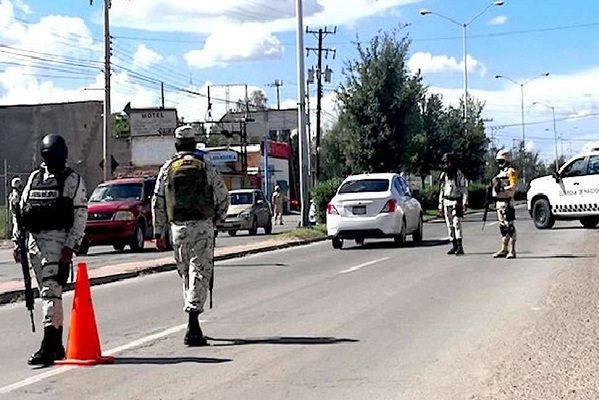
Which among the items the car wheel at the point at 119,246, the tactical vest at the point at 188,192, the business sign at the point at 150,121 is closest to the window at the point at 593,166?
the car wheel at the point at 119,246

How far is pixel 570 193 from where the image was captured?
2764 cm

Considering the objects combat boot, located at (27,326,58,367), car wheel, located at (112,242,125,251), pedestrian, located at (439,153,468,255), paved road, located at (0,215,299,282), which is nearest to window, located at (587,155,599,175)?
pedestrian, located at (439,153,468,255)

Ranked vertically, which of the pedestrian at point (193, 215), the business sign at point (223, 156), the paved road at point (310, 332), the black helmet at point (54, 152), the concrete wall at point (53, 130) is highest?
the concrete wall at point (53, 130)

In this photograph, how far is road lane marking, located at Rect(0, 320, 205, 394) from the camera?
822cm

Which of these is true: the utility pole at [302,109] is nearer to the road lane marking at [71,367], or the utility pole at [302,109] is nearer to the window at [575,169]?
the window at [575,169]

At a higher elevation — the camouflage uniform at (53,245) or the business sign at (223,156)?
the business sign at (223,156)

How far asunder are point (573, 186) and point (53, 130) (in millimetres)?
39840

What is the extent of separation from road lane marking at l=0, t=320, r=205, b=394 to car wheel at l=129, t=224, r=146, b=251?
580 inches

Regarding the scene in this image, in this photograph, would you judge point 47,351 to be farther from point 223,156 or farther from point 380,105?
point 223,156

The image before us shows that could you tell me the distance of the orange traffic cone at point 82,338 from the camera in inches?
356

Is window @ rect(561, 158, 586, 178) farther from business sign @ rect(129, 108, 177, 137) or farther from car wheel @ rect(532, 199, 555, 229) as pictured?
business sign @ rect(129, 108, 177, 137)

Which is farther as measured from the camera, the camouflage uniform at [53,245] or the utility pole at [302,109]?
the utility pole at [302,109]

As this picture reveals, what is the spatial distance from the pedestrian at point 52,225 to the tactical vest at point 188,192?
972 millimetres

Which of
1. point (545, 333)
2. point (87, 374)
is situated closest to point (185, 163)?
point (87, 374)
